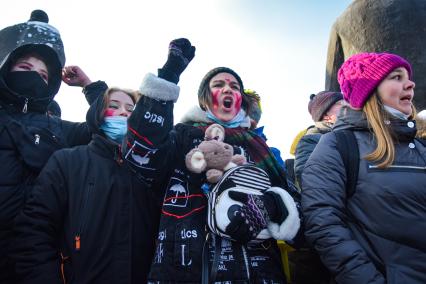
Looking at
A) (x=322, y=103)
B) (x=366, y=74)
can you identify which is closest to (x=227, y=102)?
(x=366, y=74)

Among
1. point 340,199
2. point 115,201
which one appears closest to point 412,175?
point 340,199

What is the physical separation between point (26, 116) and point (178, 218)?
146 centimetres

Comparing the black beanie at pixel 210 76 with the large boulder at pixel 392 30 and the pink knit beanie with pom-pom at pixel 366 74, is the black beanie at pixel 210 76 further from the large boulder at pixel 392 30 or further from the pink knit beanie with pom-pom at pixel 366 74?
the large boulder at pixel 392 30

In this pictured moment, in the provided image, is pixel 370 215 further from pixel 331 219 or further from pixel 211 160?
pixel 211 160

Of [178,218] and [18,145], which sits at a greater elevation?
[18,145]

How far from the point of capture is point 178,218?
2.08 m

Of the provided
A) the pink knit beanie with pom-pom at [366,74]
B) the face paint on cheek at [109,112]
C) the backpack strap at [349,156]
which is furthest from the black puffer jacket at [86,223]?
the pink knit beanie with pom-pom at [366,74]

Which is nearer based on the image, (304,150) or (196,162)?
(196,162)

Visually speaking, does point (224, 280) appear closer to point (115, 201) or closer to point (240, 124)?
point (115, 201)

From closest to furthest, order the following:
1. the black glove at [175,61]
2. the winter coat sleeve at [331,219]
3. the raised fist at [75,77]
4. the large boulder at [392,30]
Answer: the winter coat sleeve at [331,219], the black glove at [175,61], the raised fist at [75,77], the large boulder at [392,30]

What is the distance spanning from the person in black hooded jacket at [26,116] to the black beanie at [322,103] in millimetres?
2776

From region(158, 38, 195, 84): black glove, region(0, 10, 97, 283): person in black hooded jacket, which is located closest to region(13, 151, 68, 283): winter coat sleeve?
region(0, 10, 97, 283): person in black hooded jacket

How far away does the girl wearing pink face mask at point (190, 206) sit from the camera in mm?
1902

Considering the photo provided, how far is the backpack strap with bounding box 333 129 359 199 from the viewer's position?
78.1 inches
